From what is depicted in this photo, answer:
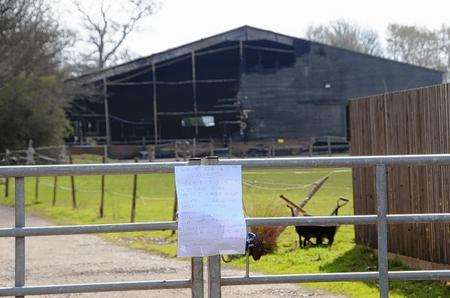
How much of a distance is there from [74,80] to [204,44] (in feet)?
33.2

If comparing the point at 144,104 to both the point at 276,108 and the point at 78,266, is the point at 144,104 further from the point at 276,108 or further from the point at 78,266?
the point at 78,266

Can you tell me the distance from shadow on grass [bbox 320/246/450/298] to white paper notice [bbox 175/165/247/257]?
346 centimetres

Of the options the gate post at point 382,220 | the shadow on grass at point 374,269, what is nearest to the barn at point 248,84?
the shadow on grass at point 374,269

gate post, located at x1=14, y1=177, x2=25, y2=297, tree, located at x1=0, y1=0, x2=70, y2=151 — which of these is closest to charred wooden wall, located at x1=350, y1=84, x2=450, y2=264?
gate post, located at x1=14, y1=177, x2=25, y2=297

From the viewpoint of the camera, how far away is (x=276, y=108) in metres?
60.5

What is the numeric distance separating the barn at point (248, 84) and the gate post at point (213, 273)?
54633 millimetres

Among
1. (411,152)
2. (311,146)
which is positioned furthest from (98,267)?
(311,146)

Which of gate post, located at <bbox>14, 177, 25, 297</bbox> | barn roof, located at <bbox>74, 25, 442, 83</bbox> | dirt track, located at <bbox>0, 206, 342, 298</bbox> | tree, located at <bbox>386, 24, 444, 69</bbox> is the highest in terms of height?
tree, located at <bbox>386, 24, 444, 69</bbox>

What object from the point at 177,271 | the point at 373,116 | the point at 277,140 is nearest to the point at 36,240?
the point at 177,271

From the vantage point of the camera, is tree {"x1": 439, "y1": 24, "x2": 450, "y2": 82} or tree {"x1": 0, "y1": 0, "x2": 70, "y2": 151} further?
tree {"x1": 439, "y1": 24, "x2": 450, "y2": 82}

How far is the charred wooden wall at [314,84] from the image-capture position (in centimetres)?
6016

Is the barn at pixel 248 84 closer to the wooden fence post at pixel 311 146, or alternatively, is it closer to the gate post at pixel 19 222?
the wooden fence post at pixel 311 146

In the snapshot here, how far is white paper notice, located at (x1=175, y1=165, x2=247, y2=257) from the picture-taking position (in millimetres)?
5387

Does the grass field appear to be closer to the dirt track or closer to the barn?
the dirt track
